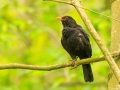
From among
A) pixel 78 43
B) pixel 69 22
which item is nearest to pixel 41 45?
pixel 69 22

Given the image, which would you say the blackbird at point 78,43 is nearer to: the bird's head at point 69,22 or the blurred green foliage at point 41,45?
the bird's head at point 69,22

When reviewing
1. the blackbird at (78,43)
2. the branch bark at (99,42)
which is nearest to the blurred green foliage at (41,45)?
the blackbird at (78,43)

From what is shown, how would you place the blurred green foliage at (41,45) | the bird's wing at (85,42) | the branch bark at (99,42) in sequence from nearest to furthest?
the branch bark at (99,42), the bird's wing at (85,42), the blurred green foliage at (41,45)

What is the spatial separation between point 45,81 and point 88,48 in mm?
5868

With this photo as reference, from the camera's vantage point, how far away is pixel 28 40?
11.2 meters

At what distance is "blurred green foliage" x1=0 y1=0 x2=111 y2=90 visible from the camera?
724cm

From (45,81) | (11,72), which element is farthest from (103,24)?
(45,81)

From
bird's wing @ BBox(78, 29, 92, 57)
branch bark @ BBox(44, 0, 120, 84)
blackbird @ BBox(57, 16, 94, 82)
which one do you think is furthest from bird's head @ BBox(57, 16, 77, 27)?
branch bark @ BBox(44, 0, 120, 84)

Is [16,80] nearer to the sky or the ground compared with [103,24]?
nearer to the sky

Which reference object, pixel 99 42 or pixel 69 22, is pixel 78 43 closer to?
pixel 69 22

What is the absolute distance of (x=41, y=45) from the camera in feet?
39.9

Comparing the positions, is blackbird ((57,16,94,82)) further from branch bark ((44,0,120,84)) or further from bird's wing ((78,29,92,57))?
branch bark ((44,0,120,84))

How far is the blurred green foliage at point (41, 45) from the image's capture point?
7.24 m

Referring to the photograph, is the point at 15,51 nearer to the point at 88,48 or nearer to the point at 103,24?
the point at 103,24
